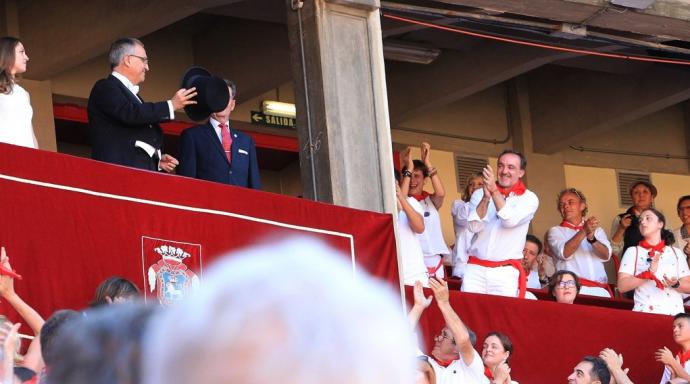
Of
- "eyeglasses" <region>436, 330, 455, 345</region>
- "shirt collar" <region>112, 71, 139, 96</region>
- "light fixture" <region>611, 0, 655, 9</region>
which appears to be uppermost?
"light fixture" <region>611, 0, 655, 9</region>

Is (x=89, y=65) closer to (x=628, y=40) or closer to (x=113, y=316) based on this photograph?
(x=628, y=40)

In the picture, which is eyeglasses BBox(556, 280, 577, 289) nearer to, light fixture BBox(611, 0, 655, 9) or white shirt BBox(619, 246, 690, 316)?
white shirt BBox(619, 246, 690, 316)

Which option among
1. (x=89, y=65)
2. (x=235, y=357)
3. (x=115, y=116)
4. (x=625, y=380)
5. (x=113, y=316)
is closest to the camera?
(x=235, y=357)

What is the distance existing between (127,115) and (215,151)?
87 cm

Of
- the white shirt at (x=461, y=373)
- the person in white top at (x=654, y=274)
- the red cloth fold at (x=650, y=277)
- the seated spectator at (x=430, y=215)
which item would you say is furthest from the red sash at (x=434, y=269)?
the white shirt at (x=461, y=373)

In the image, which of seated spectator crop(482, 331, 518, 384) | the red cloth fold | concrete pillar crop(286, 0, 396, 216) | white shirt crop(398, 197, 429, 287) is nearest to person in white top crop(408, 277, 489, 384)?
seated spectator crop(482, 331, 518, 384)

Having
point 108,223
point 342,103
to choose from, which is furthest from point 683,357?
point 108,223

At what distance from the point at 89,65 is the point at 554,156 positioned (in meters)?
5.19

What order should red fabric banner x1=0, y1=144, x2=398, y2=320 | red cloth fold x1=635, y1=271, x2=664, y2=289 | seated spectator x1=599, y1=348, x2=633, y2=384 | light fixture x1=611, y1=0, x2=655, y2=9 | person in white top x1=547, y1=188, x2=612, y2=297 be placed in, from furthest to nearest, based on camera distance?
person in white top x1=547, y1=188, x2=612, y2=297
light fixture x1=611, y1=0, x2=655, y2=9
red cloth fold x1=635, y1=271, x2=664, y2=289
seated spectator x1=599, y1=348, x2=633, y2=384
red fabric banner x1=0, y1=144, x2=398, y2=320

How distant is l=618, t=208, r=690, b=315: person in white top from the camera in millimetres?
9508

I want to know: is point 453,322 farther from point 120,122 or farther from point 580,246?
point 580,246

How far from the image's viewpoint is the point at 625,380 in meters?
8.25

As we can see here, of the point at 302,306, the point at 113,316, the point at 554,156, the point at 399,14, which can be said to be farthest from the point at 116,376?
the point at 554,156

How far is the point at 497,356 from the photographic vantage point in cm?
783
